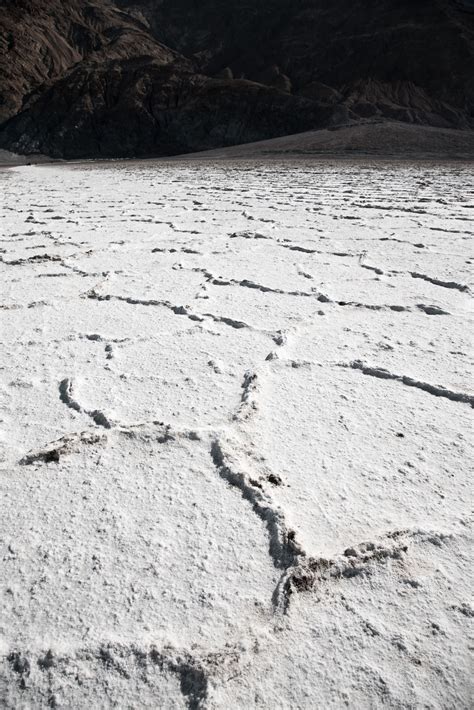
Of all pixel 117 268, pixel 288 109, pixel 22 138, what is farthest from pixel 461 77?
pixel 117 268

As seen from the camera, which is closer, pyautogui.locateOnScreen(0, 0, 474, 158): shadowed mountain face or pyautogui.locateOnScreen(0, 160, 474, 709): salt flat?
pyautogui.locateOnScreen(0, 160, 474, 709): salt flat

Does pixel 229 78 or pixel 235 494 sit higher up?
pixel 229 78

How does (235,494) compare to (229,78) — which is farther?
(229,78)

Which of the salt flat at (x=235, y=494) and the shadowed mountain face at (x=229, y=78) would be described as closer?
the salt flat at (x=235, y=494)

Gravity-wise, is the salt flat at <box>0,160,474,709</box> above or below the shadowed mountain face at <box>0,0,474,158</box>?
below

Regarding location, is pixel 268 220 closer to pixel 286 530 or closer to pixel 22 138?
pixel 286 530
